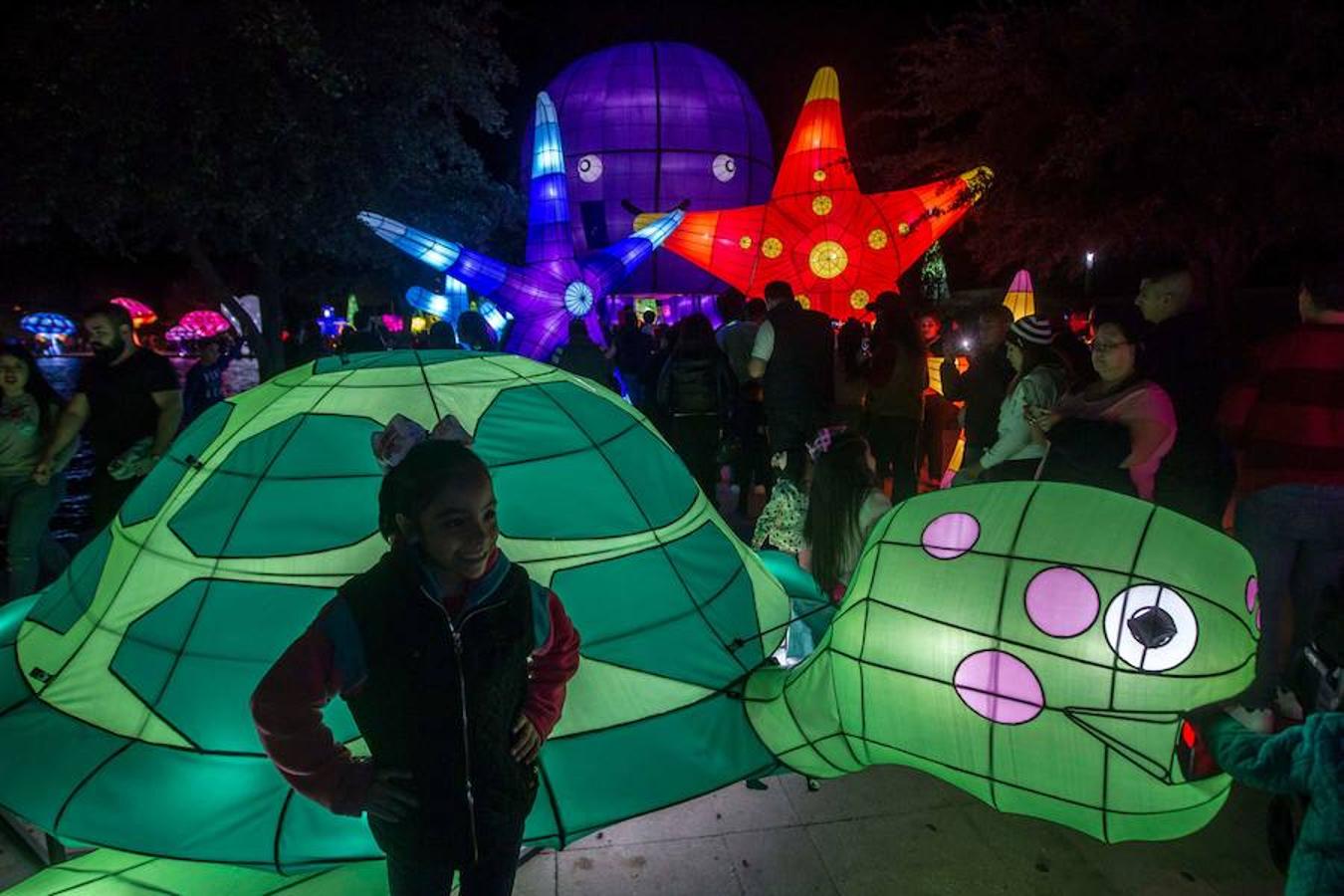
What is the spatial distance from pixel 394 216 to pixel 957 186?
1011 cm

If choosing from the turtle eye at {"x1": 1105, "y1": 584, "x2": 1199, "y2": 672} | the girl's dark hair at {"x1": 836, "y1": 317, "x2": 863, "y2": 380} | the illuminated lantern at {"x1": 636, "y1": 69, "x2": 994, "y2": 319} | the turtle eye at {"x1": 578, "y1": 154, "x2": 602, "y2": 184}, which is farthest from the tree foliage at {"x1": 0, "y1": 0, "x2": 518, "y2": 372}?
the turtle eye at {"x1": 1105, "y1": 584, "x2": 1199, "y2": 672}

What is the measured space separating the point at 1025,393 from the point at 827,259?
31.8ft

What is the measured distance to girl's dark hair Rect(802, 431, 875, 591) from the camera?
3986 millimetres

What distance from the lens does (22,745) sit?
271 centimetres

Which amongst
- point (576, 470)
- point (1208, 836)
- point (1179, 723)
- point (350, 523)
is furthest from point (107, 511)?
point (1208, 836)

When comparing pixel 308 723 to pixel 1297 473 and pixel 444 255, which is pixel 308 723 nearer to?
pixel 1297 473

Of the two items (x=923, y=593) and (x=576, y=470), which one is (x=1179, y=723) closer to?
(x=923, y=593)

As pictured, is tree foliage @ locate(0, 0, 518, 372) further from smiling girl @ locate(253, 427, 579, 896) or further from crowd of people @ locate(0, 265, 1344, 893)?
smiling girl @ locate(253, 427, 579, 896)

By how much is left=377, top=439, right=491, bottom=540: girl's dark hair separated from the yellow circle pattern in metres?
12.2

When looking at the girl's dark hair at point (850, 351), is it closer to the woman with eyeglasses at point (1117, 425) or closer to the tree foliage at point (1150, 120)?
the woman with eyeglasses at point (1117, 425)

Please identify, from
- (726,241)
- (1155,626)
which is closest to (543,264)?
(726,241)

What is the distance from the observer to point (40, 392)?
4496 millimetres

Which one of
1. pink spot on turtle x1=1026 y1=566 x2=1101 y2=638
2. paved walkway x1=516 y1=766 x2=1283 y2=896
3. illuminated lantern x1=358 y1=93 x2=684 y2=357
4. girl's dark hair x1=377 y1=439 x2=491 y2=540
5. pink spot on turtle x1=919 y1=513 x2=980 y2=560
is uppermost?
illuminated lantern x1=358 y1=93 x2=684 y2=357

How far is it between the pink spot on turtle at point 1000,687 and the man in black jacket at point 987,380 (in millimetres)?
3267
